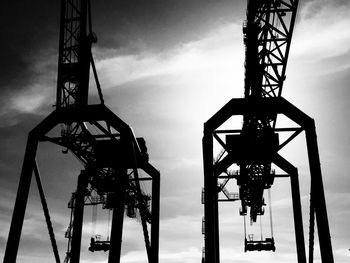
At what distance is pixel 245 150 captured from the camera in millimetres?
23969

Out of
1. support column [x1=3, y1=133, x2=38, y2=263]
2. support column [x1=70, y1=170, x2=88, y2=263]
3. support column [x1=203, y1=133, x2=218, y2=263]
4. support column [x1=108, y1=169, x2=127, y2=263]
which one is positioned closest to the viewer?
support column [x1=203, y1=133, x2=218, y2=263]

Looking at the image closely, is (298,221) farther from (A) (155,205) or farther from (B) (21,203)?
(B) (21,203)

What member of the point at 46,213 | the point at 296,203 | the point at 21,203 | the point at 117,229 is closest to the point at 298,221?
the point at 296,203

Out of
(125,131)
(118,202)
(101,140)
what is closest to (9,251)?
(118,202)

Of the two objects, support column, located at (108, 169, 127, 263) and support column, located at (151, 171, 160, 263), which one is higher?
support column, located at (151, 171, 160, 263)

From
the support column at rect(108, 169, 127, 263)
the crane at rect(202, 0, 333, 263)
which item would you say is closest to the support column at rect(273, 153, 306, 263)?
the crane at rect(202, 0, 333, 263)

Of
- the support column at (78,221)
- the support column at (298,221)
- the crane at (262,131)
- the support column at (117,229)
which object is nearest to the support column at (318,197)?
the crane at (262,131)

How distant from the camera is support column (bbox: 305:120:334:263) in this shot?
1575cm

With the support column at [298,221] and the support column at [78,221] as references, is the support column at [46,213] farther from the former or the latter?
the support column at [298,221]

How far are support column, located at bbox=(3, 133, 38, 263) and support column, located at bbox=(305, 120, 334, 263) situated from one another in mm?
12830

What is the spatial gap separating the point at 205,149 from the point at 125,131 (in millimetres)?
4291

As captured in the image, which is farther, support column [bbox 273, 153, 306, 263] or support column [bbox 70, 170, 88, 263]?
support column [bbox 70, 170, 88, 263]

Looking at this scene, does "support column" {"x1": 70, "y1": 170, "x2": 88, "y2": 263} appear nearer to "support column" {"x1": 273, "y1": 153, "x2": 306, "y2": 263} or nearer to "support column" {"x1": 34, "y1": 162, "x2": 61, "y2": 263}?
"support column" {"x1": 34, "y1": 162, "x2": 61, "y2": 263}

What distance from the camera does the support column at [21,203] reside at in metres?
17.3
